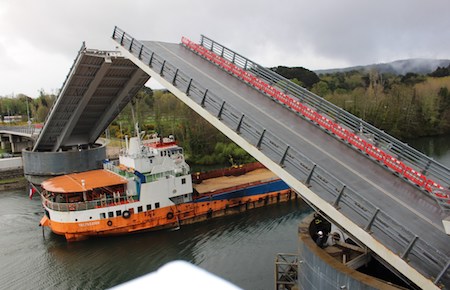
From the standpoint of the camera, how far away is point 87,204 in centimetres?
2097

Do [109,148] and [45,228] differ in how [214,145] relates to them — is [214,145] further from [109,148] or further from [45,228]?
[45,228]

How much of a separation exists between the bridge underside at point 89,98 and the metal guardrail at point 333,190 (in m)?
10.4

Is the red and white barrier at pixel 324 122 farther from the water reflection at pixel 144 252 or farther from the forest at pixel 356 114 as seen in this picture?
the forest at pixel 356 114

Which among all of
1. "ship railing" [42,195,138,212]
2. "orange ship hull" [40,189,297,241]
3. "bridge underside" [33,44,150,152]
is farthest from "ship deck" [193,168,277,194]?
"bridge underside" [33,44,150,152]

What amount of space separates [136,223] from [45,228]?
6.41 meters

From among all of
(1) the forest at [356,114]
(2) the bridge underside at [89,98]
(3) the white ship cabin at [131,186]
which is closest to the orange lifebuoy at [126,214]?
(3) the white ship cabin at [131,186]

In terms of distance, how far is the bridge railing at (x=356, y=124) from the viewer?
1173 centimetres

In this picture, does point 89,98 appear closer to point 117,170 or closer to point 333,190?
point 117,170

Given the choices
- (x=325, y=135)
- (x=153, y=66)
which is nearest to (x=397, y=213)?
(x=325, y=135)

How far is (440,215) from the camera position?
10.0m

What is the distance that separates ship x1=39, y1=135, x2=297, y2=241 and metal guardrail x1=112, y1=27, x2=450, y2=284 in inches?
321

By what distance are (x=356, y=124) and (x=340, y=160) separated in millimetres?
2565

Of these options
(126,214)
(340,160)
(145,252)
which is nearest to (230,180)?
(126,214)

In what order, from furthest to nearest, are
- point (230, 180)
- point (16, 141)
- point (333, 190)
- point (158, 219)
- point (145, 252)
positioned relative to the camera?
point (16, 141) → point (230, 180) → point (158, 219) → point (145, 252) → point (333, 190)
